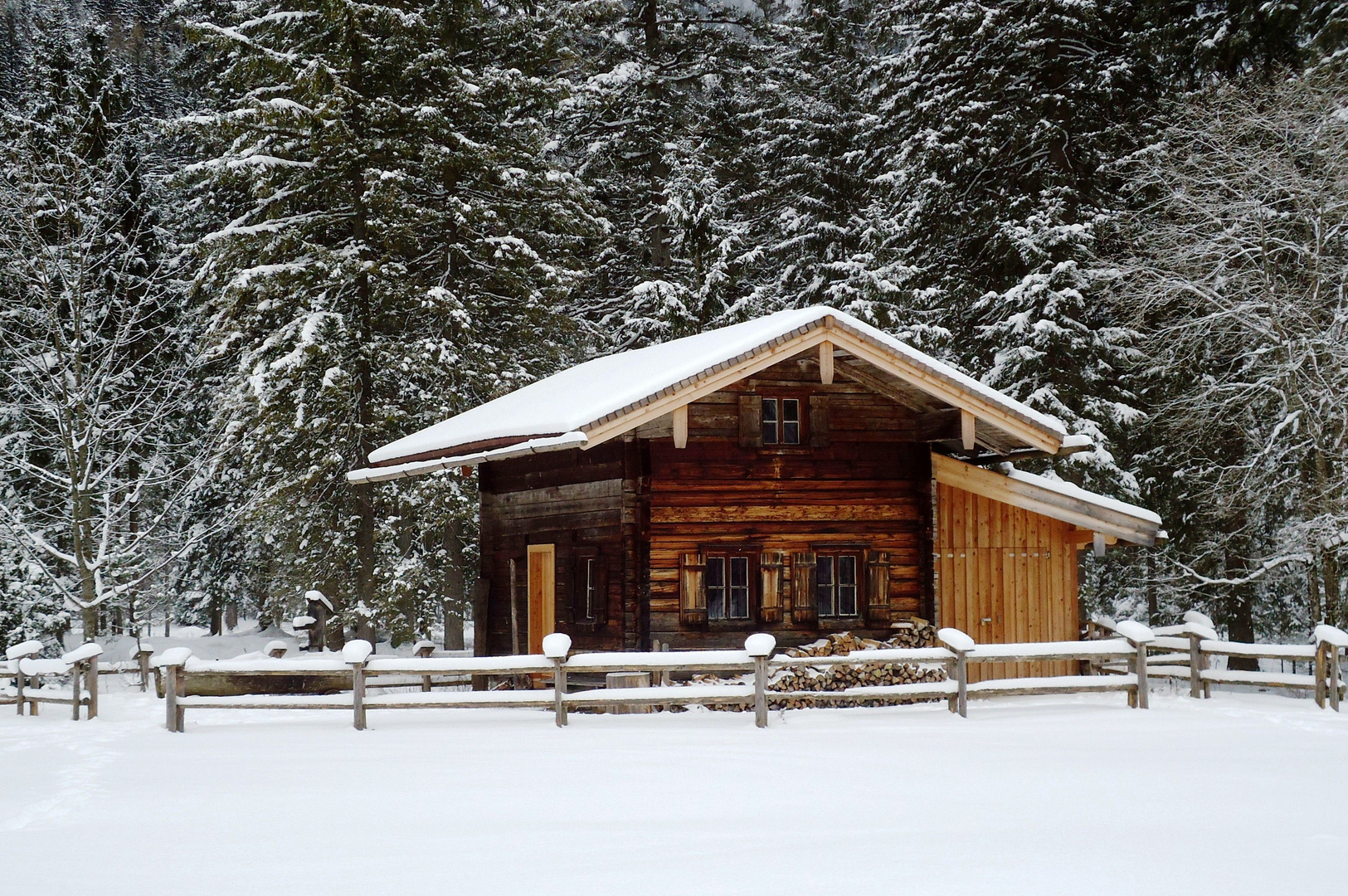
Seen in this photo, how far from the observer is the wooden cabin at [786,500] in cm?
1720

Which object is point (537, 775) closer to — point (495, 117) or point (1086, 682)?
point (1086, 682)

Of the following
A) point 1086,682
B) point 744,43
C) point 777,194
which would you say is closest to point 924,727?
point 1086,682

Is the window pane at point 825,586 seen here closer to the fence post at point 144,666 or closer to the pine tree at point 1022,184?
the pine tree at point 1022,184

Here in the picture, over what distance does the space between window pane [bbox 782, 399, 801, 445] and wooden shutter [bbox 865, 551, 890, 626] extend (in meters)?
2.03

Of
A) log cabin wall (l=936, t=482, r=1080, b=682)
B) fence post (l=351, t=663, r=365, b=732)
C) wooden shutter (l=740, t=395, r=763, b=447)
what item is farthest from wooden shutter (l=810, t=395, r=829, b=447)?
fence post (l=351, t=663, r=365, b=732)

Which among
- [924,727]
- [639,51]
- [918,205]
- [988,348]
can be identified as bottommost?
[924,727]

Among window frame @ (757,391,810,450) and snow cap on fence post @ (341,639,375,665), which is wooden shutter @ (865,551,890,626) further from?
snow cap on fence post @ (341,639,375,665)

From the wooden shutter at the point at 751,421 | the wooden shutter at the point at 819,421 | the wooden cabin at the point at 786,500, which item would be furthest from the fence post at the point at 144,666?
the wooden shutter at the point at 819,421

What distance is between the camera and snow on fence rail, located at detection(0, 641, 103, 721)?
1730cm

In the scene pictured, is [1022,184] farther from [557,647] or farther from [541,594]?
[557,647]

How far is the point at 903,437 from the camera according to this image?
61.6 feet

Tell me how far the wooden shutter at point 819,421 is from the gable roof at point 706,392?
0.56 metres

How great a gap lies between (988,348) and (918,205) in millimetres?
4173

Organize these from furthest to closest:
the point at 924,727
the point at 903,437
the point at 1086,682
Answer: the point at 903,437, the point at 1086,682, the point at 924,727
